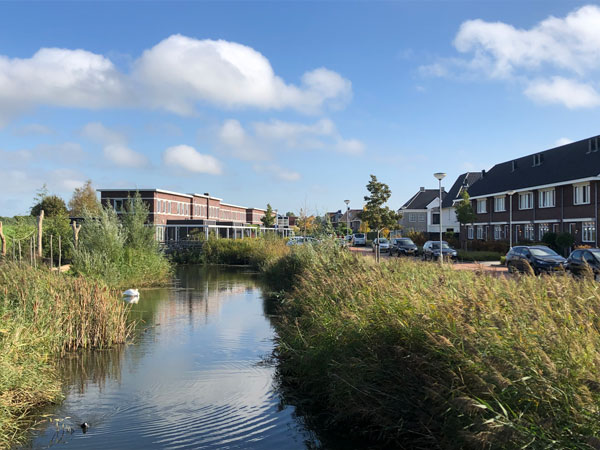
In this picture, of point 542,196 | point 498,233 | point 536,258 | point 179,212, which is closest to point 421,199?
point 498,233

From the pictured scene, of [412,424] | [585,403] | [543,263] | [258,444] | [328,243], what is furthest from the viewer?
[543,263]

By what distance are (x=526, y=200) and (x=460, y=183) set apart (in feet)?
61.8

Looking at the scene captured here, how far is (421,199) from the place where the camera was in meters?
80.6

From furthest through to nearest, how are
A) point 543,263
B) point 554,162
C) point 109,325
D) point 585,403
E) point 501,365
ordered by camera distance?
point 554,162, point 543,263, point 109,325, point 501,365, point 585,403

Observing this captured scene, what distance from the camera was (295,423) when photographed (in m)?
7.55

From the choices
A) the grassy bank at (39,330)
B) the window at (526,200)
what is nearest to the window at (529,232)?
the window at (526,200)

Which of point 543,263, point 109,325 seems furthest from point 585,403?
point 543,263

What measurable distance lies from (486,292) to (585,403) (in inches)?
80.3

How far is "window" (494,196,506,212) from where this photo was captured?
4609 centimetres

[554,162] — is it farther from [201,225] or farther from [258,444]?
[258,444]

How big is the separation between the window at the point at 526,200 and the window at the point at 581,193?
5.66 meters

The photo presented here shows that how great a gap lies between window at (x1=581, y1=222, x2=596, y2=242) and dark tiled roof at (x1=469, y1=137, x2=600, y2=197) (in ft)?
10.5

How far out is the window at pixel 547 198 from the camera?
38.8m

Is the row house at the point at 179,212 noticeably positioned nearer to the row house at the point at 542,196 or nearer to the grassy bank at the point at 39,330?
the row house at the point at 542,196
